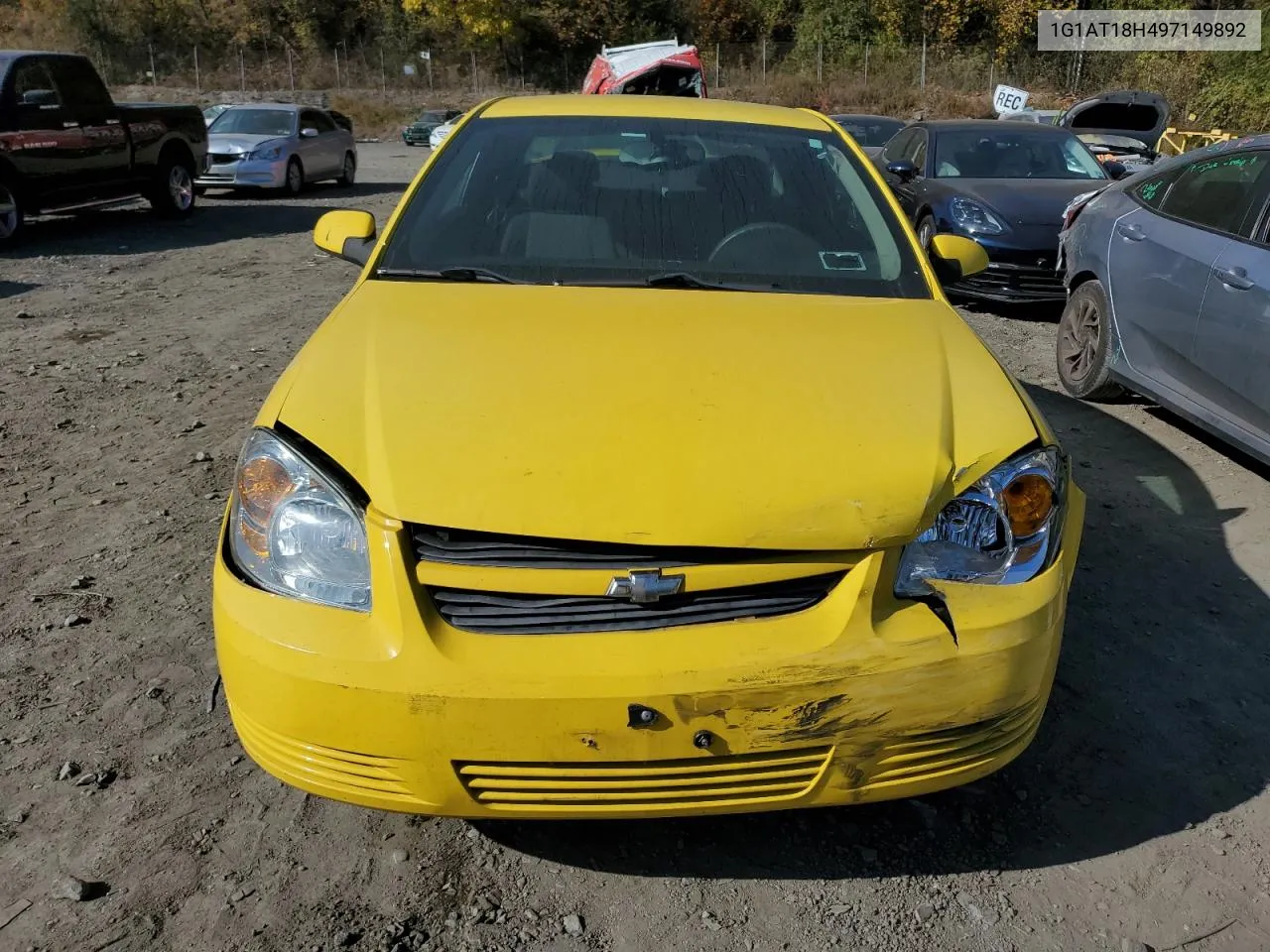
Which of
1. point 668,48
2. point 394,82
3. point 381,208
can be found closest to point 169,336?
point 381,208

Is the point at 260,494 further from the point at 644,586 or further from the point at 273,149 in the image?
the point at 273,149

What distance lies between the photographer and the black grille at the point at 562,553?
1892 mm

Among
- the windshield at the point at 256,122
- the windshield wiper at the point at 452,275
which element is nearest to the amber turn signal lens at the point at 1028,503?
the windshield wiper at the point at 452,275

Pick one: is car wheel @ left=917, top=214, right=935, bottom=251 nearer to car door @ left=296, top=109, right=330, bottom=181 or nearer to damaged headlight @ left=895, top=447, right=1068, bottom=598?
damaged headlight @ left=895, top=447, right=1068, bottom=598

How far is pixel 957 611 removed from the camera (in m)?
1.96

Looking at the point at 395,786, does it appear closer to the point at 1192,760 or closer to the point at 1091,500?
the point at 1192,760

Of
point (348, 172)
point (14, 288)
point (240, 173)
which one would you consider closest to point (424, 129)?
point (348, 172)

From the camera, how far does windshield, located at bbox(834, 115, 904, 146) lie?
15312 millimetres

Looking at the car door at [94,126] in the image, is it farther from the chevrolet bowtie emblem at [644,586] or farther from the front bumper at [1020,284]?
the chevrolet bowtie emblem at [644,586]

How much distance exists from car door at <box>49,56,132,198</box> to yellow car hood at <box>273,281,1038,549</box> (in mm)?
9892

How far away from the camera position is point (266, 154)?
1519cm

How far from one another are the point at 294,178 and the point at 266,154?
67 cm

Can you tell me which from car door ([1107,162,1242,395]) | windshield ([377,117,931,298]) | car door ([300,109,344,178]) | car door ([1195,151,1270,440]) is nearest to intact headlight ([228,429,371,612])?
windshield ([377,117,931,298])

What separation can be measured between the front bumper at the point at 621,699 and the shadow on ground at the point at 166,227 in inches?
384
